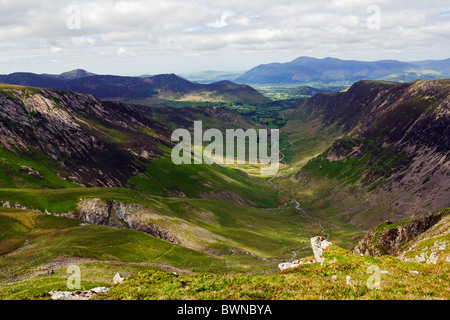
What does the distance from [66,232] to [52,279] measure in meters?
30.2

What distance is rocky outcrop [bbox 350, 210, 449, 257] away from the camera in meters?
77.7

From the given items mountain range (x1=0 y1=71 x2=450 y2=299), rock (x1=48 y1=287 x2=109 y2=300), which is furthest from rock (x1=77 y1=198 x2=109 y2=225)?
rock (x1=48 y1=287 x2=109 y2=300)

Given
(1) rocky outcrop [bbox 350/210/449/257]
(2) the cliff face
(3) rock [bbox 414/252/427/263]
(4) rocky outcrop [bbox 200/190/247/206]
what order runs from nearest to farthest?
1. (3) rock [bbox 414/252/427/263]
2. (1) rocky outcrop [bbox 350/210/449/257]
3. (2) the cliff face
4. (4) rocky outcrop [bbox 200/190/247/206]

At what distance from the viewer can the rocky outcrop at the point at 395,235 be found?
77.7m

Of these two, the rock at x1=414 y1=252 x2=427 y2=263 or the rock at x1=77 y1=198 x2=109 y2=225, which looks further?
the rock at x1=77 y1=198 x2=109 y2=225

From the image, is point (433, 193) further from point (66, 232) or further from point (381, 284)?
point (66, 232)

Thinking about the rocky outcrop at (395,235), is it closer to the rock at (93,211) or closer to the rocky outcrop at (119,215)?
the rocky outcrop at (119,215)

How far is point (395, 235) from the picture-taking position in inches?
3241

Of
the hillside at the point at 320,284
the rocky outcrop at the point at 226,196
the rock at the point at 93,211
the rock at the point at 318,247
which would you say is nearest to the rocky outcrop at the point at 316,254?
the rock at the point at 318,247

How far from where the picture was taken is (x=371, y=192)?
18825cm

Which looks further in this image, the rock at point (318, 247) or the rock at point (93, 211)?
the rock at point (93, 211)

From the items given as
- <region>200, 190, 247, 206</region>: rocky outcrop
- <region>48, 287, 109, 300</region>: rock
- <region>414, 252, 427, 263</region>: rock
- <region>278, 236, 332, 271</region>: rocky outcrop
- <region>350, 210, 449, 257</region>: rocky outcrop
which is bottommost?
<region>200, 190, 247, 206</region>: rocky outcrop

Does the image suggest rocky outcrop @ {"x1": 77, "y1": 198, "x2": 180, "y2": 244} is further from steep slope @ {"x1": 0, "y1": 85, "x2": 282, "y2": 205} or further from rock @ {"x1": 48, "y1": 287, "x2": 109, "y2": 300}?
rock @ {"x1": 48, "y1": 287, "x2": 109, "y2": 300}

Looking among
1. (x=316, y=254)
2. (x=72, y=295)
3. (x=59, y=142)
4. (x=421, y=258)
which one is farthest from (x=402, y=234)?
(x=59, y=142)
